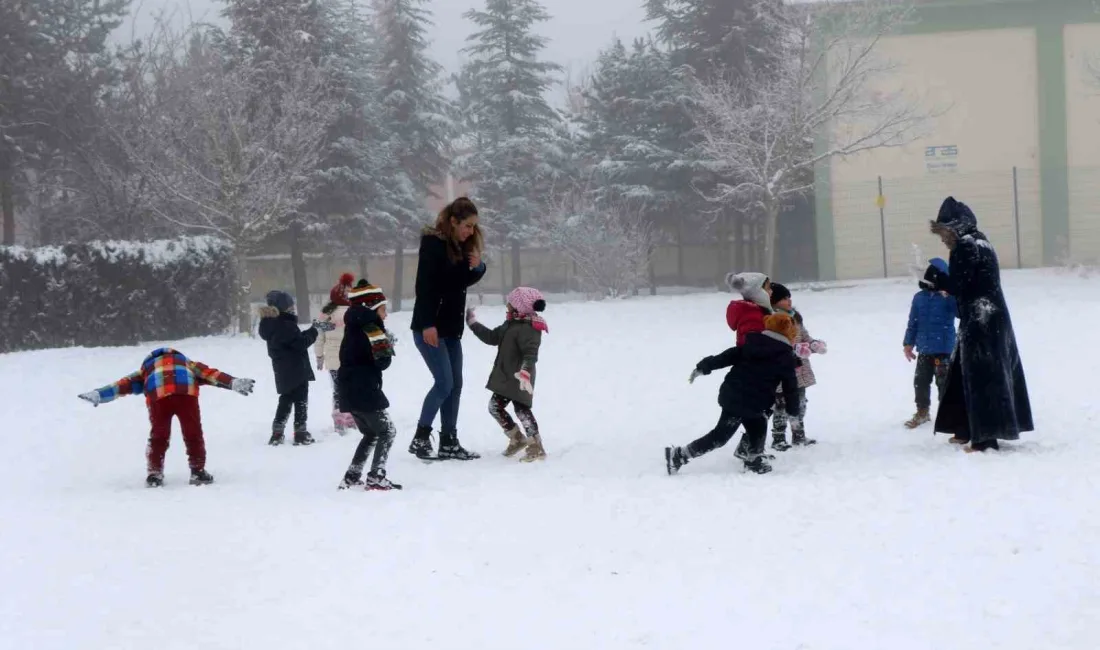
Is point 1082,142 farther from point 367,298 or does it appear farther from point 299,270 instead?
point 367,298

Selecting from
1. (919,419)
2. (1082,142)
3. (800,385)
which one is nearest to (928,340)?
→ (919,419)

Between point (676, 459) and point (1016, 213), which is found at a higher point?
point (1016, 213)

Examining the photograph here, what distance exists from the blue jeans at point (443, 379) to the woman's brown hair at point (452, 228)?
706mm

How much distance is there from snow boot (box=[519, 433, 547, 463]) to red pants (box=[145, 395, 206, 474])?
254 cm

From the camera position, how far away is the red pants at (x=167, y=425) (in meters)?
8.50

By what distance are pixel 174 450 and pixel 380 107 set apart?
2586 cm

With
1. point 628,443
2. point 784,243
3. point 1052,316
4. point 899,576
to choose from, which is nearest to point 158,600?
point 899,576

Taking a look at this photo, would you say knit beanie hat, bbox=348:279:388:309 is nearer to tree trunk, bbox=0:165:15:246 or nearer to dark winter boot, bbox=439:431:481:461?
dark winter boot, bbox=439:431:481:461

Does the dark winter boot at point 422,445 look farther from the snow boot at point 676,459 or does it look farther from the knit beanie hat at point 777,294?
the knit beanie hat at point 777,294

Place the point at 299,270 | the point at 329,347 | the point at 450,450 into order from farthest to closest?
the point at 299,270, the point at 329,347, the point at 450,450

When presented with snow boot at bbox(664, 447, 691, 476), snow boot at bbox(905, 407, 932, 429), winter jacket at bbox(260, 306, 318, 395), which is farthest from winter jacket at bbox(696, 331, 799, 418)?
winter jacket at bbox(260, 306, 318, 395)

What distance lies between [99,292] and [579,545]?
1593 centimetres

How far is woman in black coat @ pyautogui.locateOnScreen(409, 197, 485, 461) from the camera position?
866cm

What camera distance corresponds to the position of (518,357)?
29.7 ft
